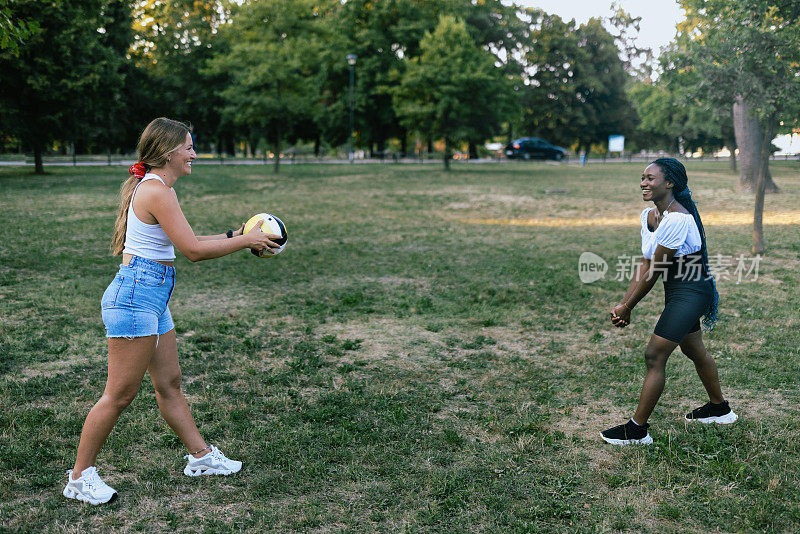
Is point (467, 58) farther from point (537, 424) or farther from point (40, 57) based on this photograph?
point (537, 424)

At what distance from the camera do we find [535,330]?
24.3ft

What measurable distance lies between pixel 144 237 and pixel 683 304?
3.49 metres

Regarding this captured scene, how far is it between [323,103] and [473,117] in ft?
56.2

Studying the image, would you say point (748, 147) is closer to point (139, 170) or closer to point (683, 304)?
point (683, 304)

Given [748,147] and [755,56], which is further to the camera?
[748,147]

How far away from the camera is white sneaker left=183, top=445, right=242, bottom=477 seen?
12.9 ft

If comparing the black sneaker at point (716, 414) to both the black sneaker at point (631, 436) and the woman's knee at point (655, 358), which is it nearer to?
the black sneaker at point (631, 436)

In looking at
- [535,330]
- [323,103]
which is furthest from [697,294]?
[323,103]

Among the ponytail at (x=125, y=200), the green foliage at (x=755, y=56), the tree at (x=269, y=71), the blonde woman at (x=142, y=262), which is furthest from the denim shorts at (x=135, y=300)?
the tree at (x=269, y=71)

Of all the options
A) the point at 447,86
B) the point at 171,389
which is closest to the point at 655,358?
the point at 171,389

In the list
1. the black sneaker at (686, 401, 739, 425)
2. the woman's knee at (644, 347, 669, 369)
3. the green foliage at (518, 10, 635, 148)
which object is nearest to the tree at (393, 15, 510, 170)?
the green foliage at (518, 10, 635, 148)

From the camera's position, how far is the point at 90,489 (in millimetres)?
3572

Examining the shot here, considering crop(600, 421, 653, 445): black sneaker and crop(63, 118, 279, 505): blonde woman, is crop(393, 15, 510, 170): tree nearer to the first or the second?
crop(600, 421, 653, 445): black sneaker

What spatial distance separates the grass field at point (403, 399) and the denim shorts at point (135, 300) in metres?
1.06
